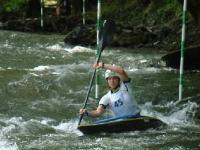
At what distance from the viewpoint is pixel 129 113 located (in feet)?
26.6

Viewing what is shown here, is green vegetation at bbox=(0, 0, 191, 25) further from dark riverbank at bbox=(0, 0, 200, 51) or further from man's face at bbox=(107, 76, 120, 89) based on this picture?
man's face at bbox=(107, 76, 120, 89)

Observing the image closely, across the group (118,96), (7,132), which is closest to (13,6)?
(7,132)

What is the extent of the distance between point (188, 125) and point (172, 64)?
4811 millimetres

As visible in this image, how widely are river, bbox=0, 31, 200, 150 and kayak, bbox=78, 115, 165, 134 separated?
0.07 metres

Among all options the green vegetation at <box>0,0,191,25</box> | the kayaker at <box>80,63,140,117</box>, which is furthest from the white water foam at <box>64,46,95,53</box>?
the kayaker at <box>80,63,140,117</box>

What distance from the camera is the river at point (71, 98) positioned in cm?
776

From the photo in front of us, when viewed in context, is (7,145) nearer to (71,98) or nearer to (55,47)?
(71,98)

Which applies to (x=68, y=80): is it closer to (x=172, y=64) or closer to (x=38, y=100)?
(x=38, y=100)

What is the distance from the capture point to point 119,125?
8047mm

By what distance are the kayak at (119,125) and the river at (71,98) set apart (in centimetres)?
7

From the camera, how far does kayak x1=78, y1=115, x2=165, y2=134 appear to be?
8.01 metres

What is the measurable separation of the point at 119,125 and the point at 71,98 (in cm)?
267

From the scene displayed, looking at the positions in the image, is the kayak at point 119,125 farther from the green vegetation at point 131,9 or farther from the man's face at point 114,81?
the green vegetation at point 131,9

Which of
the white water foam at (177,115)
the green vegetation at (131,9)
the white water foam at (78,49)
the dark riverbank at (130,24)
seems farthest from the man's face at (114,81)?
the green vegetation at (131,9)
